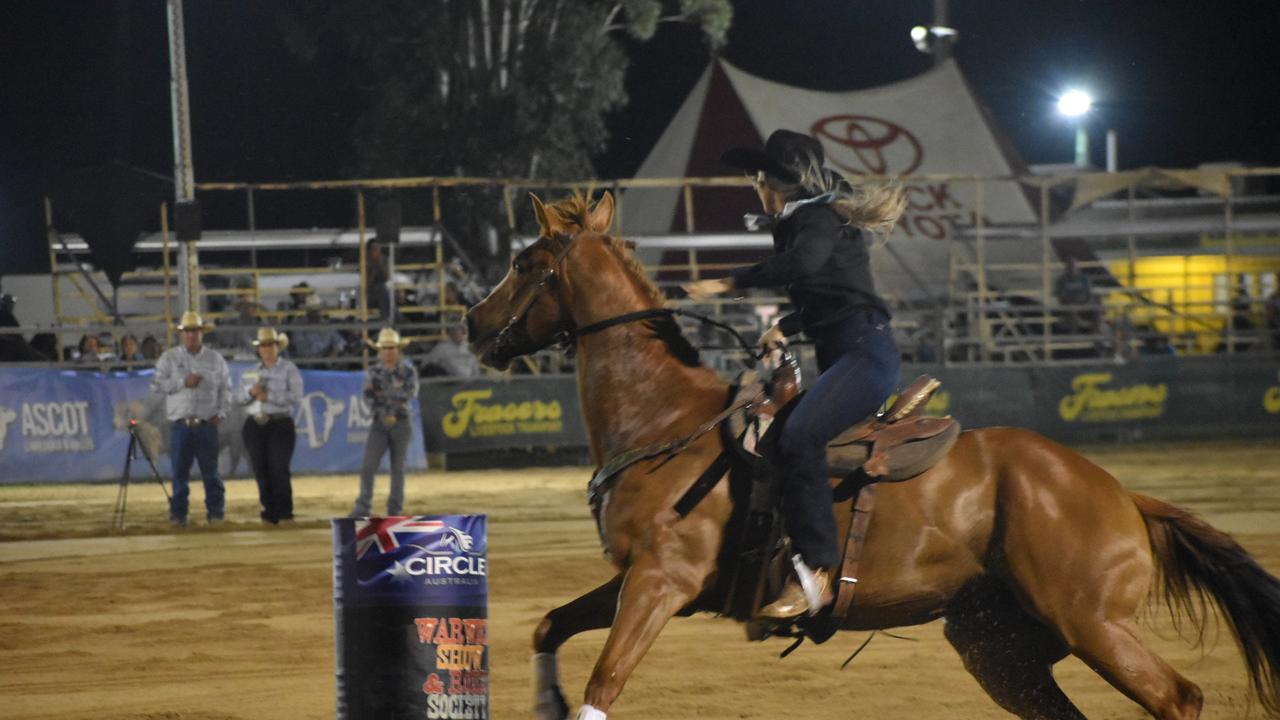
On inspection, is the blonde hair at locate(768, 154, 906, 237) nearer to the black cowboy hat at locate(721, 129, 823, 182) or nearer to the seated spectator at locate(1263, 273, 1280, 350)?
the black cowboy hat at locate(721, 129, 823, 182)

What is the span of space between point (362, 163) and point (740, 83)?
9.80 meters

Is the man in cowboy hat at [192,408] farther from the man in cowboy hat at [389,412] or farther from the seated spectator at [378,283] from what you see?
the seated spectator at [378,283]

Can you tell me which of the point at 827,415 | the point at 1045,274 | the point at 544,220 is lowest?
the point at 827,415

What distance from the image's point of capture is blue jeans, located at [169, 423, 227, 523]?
15656 mm

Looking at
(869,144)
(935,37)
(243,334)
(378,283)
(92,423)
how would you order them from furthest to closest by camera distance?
1. (869,144)
2. (935,37)
3. (378,283)
4. (243,334)
5. (92,423)

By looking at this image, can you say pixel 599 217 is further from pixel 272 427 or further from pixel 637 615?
pixel 272 427

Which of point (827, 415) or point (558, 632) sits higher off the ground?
point (827, 415)

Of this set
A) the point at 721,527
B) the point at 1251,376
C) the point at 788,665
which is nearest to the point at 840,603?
the point at 721,527

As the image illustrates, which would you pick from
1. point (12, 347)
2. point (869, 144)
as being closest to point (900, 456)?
point (12, 347)

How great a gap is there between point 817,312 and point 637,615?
150cm

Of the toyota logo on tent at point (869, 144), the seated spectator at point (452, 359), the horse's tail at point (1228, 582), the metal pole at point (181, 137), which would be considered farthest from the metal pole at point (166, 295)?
the horse's tail at point (1228, 582)

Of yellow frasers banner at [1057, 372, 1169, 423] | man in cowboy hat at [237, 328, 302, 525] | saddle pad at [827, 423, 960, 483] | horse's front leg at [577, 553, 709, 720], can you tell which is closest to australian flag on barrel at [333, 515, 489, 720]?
horse's front leg at [577, 553, 709, 720]

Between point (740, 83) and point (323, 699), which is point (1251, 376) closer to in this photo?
point (740, 83)

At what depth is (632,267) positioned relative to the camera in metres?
6.33
